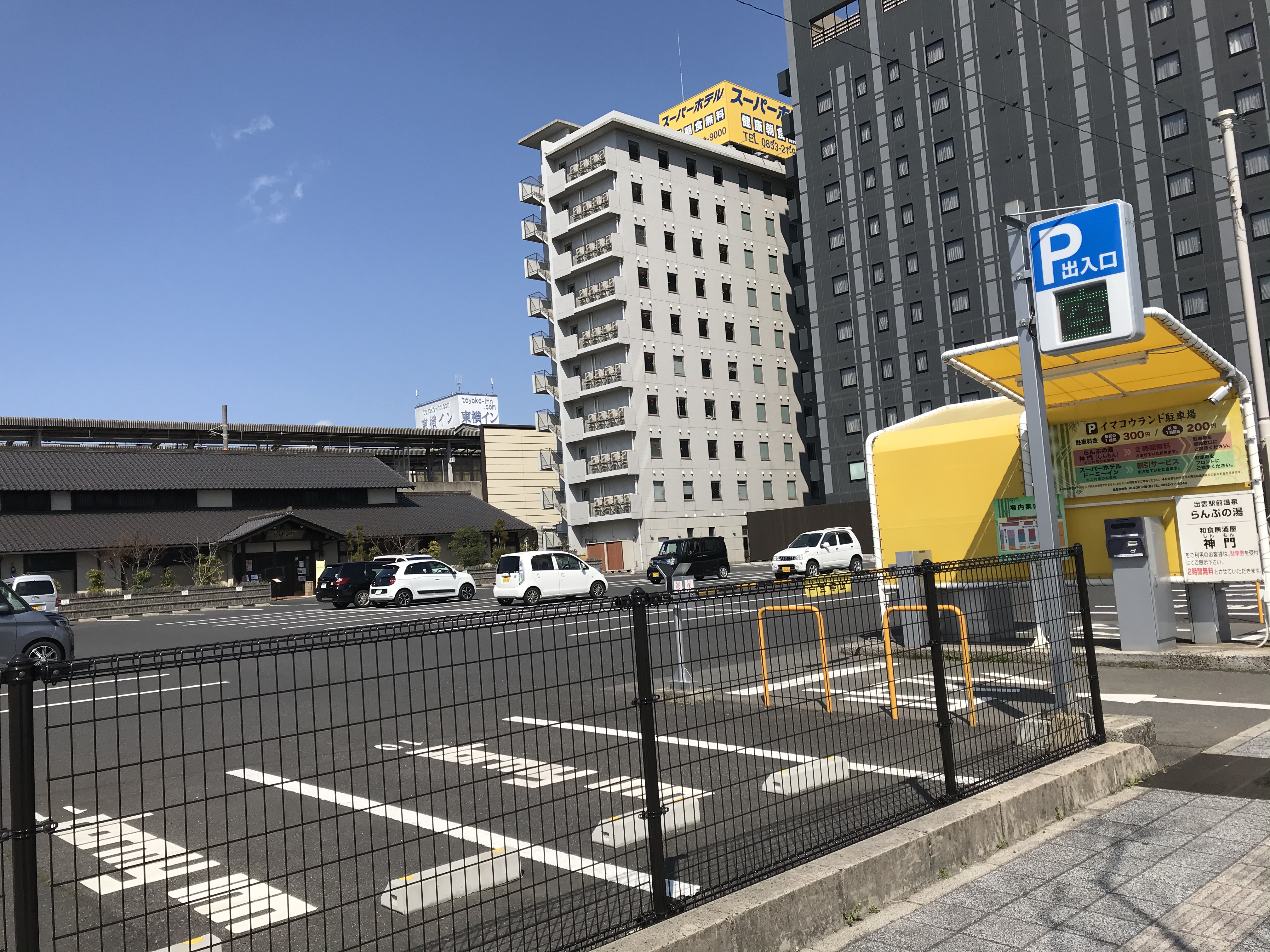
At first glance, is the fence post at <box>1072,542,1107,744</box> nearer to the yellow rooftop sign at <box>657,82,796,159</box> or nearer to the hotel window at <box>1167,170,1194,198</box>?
the hotel window at <box>1167,170,1194,198</box>

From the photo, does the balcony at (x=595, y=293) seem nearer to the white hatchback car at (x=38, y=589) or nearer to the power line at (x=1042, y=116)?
the power line at (x=1042, y=116)

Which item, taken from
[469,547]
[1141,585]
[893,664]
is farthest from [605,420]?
[893,664]

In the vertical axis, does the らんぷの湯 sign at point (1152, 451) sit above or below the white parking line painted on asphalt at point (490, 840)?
above

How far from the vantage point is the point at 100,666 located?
A: 115 inches

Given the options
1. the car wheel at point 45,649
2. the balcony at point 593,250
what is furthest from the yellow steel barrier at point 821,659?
the balcony at point 593,250

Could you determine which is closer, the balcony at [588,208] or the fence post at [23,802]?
the fence post at [23,802]

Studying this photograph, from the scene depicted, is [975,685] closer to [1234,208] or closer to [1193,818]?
[1193,818]

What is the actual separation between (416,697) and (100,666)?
5.99 m

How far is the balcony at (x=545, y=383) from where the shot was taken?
62125 mm

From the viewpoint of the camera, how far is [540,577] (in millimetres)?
29672

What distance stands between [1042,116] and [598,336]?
2722cm

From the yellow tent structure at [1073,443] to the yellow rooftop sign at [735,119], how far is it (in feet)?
178

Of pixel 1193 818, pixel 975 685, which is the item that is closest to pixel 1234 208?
pixel 975 685

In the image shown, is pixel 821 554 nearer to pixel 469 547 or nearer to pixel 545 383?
pixel 469 547
